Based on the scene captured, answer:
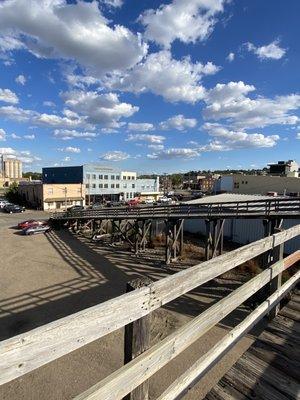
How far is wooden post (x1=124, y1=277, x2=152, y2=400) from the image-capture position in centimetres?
194

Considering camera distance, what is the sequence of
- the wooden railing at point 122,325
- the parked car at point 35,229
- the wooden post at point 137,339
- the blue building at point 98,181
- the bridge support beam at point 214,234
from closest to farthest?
the wooden railing at point 122,325 → the wooden post at point 137,339 → the bridge support beam at point 214,234 → the parked car at point 35,229 → the blue building at point 98,181

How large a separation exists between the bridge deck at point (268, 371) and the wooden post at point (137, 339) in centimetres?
96

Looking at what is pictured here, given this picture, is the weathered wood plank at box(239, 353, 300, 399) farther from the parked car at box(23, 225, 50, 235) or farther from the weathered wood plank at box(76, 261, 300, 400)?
the parked car at box(23, 225, 50, 235)

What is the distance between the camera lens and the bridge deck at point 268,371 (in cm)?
266

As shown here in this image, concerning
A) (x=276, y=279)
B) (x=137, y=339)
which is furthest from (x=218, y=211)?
(x=137, y=339)

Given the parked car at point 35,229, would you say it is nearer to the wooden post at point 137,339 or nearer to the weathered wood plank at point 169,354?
the weathered wood plank at point 169,354

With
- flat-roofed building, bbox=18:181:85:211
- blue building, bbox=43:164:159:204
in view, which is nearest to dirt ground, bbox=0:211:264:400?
flat-roofed building, bbox=18:181:85:211

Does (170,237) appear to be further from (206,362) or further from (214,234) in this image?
(206,362)

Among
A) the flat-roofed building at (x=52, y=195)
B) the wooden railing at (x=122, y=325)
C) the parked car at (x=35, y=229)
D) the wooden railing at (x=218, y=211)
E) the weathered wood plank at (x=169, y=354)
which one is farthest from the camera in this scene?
the flat-roofed building at (x=52, y=195)

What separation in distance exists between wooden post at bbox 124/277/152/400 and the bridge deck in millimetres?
956

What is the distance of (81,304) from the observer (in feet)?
45.8

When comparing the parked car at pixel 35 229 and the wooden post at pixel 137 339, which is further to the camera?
the parked car at pixel 35 229

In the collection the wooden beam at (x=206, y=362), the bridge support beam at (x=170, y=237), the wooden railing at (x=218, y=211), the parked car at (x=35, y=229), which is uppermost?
the wooden beam at (x=206, y=362)

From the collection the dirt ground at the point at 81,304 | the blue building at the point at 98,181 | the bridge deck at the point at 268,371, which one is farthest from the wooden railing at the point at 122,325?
the blue building at the point at 98,181
